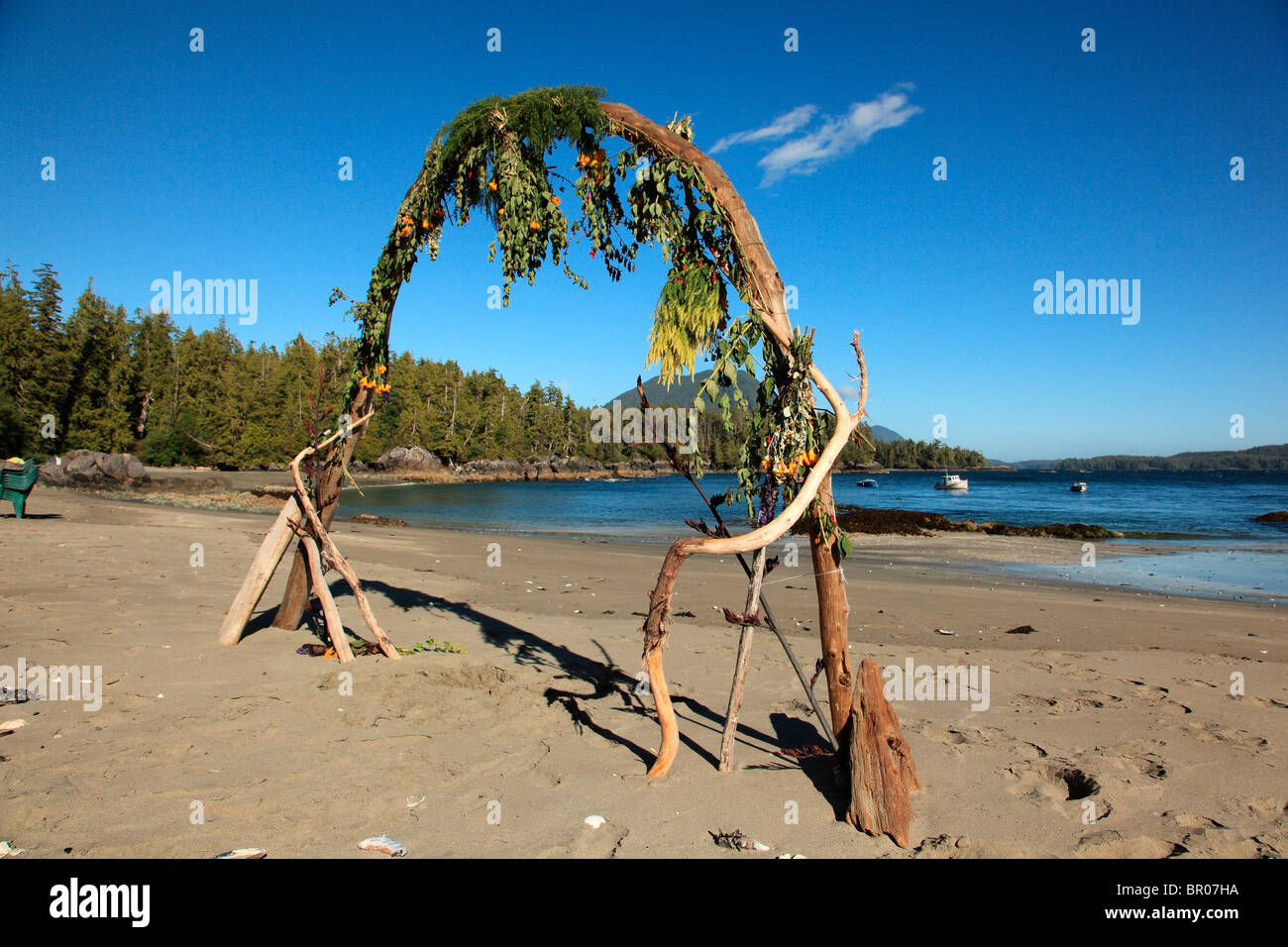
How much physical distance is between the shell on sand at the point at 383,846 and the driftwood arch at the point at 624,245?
1536mm

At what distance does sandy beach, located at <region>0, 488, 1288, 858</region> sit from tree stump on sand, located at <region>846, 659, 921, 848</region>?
115 mm

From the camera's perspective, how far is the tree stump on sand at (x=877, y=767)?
11.3 ft

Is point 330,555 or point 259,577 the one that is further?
point 259,577

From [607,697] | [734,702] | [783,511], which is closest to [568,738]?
[607,697]

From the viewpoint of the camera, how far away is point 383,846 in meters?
3.24

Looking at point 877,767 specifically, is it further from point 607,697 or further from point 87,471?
point 87,471

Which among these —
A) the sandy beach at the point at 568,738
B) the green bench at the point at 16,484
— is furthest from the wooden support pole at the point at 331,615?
the green bench at the point at 16,484

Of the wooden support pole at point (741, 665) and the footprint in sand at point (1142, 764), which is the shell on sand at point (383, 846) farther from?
the footprint in sand at point (1142, 764)

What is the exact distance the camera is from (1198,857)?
3207 millimetres

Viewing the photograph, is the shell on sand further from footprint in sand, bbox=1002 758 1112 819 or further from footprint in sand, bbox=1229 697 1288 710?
footprint in sand, bbox=1229 697 1288 710

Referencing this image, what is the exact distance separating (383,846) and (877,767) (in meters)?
2.58

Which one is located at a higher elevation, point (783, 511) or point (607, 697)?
point (783, 511)
